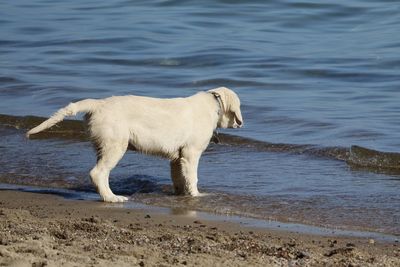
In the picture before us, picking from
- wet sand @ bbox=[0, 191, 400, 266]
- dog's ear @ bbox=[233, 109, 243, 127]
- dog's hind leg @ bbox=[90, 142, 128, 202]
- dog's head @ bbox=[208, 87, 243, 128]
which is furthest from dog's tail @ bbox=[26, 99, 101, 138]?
dog's ear @ bbox=[233, 109, 243, 127]

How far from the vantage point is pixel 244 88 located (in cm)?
1552

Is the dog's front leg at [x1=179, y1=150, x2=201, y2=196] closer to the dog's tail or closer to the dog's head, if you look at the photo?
the dog's head

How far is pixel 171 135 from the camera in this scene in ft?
30.3

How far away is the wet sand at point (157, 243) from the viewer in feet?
20.8

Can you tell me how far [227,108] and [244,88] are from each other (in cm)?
587

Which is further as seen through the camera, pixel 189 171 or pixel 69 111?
pixel 189 171

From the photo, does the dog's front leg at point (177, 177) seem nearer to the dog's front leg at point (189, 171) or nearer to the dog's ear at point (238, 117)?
the dog's front leg at point (189, 171)

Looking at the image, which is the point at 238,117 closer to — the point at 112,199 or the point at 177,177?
the point at 177,177

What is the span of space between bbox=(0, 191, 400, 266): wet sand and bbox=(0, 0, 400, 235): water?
0.73 m

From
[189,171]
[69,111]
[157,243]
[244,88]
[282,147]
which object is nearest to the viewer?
[157,243]

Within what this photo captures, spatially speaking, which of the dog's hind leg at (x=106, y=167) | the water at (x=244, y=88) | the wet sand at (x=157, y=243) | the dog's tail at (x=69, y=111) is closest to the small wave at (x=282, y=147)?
the water at (x=244, y=88)

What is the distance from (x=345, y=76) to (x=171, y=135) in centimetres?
747

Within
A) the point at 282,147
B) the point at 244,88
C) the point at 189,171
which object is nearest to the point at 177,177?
the point at 189,171

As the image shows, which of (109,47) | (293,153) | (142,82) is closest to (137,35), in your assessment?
(109,47)
